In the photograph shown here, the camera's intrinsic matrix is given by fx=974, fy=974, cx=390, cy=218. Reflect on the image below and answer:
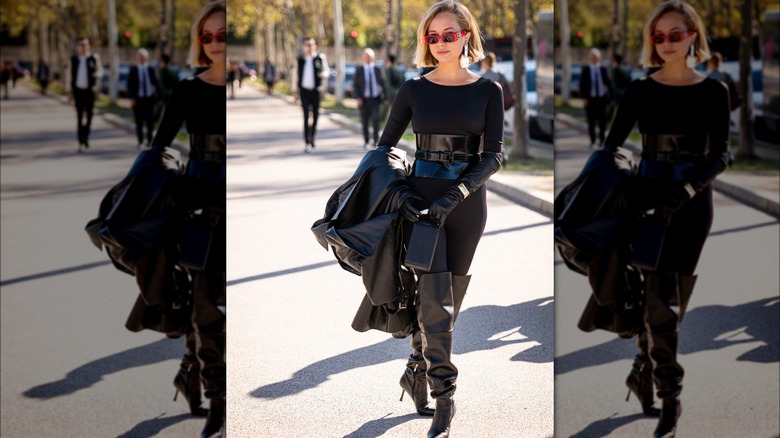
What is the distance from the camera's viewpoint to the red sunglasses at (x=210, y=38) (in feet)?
8.61

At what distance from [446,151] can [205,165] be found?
2.62 feet

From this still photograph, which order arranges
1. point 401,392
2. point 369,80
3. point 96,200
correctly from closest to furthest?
point 96,200
point 401,392
point 369,80

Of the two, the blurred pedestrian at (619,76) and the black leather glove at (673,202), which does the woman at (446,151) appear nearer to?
the blurred pedestrian at (619,76)

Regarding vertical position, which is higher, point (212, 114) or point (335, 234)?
point (212, 114)

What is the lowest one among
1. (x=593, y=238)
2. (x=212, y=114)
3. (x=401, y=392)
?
(x=401, y=392)

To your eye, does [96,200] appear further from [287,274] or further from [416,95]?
[287,274]

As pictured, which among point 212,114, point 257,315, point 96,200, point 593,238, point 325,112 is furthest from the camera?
point 325,112

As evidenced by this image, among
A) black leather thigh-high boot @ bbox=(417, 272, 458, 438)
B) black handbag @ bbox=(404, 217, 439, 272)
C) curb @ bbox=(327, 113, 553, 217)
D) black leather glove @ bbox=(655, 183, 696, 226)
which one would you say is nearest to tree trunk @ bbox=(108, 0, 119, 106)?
black handbag @ bbox=(404, 217, 439, 272)

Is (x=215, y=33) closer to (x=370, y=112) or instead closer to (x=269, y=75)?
(x=370, y=112)

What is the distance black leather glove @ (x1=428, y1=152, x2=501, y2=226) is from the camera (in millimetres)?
2986

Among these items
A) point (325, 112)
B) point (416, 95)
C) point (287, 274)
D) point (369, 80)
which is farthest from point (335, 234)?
point (325, 112)

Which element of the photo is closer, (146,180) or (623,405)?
(146,180)

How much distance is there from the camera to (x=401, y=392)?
3455 millimetres

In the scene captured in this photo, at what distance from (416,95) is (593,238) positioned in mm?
709
